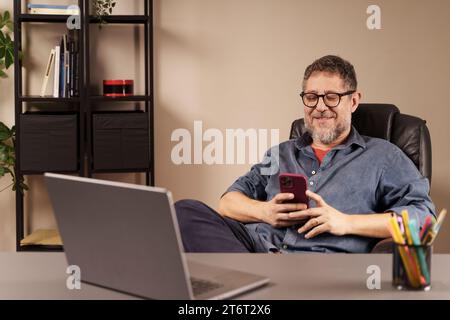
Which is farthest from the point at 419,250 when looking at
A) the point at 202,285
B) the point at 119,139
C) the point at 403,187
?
the point at 119,139

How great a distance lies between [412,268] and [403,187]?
112cm

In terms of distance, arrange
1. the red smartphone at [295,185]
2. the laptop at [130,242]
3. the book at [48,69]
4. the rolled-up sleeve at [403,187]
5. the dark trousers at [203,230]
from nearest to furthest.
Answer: the laptop at [130,242]
the dark trousers at [203,230]
the red smartphone at [295,185]
the rolled-up sleeve at [403,187]
the book at [48,69]

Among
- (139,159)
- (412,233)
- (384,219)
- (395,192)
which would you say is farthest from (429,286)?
(139,159)

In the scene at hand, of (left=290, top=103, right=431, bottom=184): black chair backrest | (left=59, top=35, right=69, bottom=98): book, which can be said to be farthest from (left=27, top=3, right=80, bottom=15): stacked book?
(left=290, top=103, right=431, bottom=184): black chair backrest

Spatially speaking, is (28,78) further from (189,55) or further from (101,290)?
(101,290)

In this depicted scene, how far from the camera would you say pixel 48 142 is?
3639 mm

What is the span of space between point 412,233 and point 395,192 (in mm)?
1100

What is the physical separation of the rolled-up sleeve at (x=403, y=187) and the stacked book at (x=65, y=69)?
71.2 inches

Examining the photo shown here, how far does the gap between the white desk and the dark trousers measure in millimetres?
389

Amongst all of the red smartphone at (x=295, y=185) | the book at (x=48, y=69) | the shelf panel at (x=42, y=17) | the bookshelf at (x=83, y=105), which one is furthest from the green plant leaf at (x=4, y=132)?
the red smartphone at (x=295, y=185)

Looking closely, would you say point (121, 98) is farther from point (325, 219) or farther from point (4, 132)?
point (325, 219)

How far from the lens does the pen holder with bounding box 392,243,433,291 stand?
1.33 m

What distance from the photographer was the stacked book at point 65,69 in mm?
3711

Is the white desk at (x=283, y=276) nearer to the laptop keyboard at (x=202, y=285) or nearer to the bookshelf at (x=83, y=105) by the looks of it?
the laptop keyboard at (x=202, y=285)
